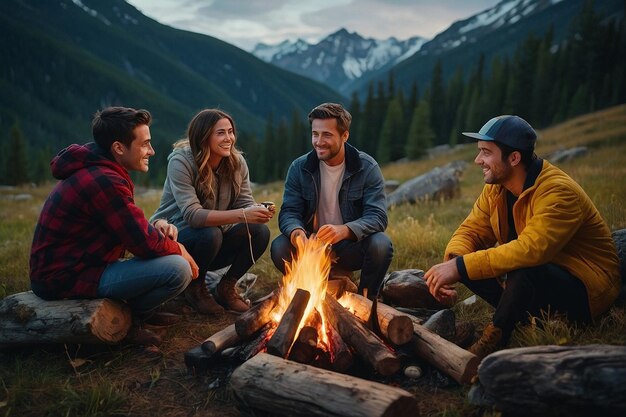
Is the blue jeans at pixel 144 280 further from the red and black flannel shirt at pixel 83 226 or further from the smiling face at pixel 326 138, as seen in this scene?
the smiling face at pixel 326 138

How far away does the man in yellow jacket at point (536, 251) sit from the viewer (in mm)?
3686

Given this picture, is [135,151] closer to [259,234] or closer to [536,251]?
[259,234]

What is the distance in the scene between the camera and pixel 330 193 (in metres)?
5.52

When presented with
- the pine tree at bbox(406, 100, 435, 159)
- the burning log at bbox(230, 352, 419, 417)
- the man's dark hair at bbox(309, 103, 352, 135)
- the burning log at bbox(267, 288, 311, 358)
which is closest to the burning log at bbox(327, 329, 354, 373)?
the burning log at bbox(267, 288, 311, 358)

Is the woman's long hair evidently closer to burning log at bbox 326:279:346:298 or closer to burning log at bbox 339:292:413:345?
burning log at bbox 326:279:346:298

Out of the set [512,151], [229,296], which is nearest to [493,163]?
[512,151]

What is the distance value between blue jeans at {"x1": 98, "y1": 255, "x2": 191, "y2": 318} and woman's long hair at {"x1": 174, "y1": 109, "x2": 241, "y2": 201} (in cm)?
116

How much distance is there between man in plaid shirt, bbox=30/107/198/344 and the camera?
13.7 ft

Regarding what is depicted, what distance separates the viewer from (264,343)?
13.9 ft

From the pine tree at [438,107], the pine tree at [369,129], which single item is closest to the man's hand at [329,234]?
the pine tree at [369,129]

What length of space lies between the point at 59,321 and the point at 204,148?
235 cm

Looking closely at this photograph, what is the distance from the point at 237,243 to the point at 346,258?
1.41 m

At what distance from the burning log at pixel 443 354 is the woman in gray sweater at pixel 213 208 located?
6.88 ft

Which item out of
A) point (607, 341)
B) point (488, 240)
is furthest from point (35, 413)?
point (607, 341)
